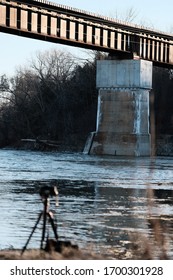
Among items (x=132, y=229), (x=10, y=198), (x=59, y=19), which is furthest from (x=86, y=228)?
(x=59, y=19)

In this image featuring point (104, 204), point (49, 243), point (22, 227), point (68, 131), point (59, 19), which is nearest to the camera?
point (49, 243)

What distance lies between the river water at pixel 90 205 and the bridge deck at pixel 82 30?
712 inches

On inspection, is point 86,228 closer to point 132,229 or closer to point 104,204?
point 132,229

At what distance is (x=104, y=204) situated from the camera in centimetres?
2775

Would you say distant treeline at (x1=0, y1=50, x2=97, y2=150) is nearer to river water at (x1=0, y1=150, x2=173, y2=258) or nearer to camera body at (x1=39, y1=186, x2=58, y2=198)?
river water at (x1=0, y1=150, x2=173, y2=258)

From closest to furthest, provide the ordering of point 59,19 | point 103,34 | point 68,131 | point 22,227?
point 22,227
point 59,19
point 103,34
point 68,131

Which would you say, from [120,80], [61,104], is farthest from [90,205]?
[61,104]

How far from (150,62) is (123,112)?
529 centimetres

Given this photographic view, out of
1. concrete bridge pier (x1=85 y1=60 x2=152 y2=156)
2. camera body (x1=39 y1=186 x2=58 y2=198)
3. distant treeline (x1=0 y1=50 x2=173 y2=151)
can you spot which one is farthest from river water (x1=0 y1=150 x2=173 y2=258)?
distant treeline (x1=0 y1=50 x2=173 y2=151)

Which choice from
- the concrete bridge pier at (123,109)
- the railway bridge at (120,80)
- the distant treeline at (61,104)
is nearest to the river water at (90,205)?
the railway bridge at (120,80)

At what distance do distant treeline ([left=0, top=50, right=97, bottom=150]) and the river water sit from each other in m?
57.6

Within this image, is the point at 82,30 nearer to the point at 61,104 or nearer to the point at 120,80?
the point at 120,80

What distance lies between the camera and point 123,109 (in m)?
79.3

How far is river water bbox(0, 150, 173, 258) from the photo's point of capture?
18375 millimetres
